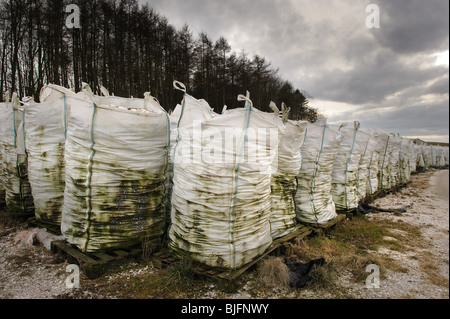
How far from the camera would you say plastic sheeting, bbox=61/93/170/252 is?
2.34 meters

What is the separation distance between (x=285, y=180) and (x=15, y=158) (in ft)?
11.8

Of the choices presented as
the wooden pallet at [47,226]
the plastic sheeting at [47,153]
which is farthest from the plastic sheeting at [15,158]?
the plastic sheeting at [47,153]

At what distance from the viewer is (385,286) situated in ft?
7.58

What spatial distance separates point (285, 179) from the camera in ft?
10.1

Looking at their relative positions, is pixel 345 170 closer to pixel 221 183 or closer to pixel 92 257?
pixel 221 183

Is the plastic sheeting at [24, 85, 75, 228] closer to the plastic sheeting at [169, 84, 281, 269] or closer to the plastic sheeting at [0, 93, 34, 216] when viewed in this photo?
the plastic sheeting at [0, 93, 34, 216]

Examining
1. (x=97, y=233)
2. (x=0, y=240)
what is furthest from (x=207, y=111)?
(x=0, y=240)

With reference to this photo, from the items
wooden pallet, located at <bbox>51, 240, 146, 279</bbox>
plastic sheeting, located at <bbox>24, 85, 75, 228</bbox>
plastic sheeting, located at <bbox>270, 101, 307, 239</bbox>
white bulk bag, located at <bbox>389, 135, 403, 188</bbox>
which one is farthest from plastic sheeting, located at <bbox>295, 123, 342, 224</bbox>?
white bulk bag, located at <bbox>389, 135, 403, 188</bbox>

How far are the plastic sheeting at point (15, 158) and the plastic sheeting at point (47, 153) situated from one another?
720 millimetres

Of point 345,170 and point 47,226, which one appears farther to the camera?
point 345,170

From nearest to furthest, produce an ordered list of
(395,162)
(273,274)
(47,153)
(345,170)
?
(273,274) → (47,153) → (345,170) → (395,162)

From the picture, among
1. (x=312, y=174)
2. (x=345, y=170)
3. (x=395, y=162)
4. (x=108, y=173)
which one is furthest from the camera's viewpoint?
(x=395, y=162)

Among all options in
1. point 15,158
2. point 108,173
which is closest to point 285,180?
point 108,173
